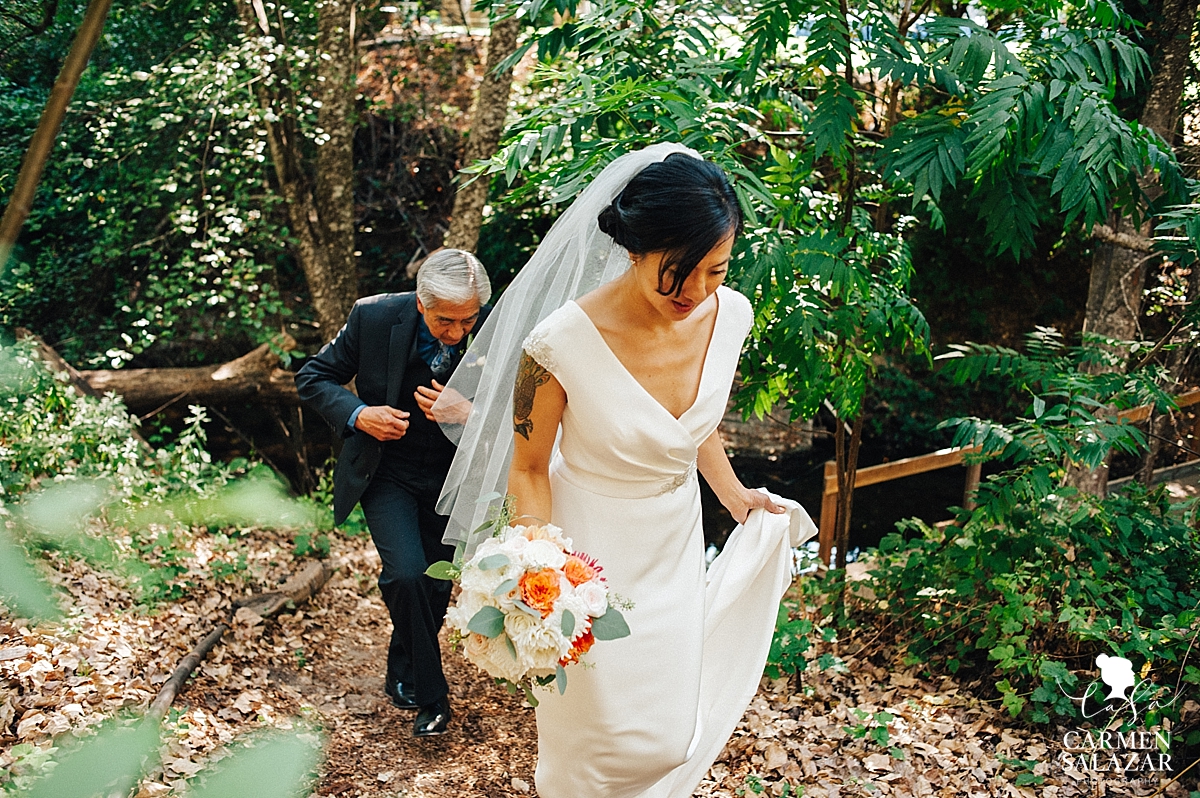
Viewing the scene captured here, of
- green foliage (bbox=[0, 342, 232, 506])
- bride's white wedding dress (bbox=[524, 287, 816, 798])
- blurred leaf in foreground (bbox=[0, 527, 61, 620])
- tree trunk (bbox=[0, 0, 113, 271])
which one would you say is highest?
tree trunk (bbox=[0, 0, 113, 271])

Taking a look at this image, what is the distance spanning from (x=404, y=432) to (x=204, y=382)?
538 cm

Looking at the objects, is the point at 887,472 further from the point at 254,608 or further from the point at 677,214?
the point at 677,214

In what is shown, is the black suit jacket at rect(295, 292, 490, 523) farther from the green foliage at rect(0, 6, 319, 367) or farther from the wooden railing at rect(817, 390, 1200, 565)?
the green foliage at rect(0, 6, 319, 367)

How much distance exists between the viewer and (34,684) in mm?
3787

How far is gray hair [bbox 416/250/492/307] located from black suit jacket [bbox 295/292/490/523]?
9.2 inches

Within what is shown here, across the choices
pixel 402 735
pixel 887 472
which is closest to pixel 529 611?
pixel 402 735

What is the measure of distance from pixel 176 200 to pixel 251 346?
9.29 feet

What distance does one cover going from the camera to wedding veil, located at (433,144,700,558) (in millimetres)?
3250

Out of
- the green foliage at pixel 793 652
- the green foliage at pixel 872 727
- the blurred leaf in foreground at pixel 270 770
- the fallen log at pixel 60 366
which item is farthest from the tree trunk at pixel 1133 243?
the fallen log at pixel 60 366

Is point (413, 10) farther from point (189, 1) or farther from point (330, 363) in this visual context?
point (330, 363)

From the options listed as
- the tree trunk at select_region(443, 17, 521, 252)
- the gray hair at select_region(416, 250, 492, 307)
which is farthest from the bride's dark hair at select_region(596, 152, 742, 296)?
the tree trunk at select_region(443, 17, 521, 252)

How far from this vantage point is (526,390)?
309 centimetres

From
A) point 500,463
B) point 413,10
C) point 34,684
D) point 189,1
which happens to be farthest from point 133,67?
point 500,463

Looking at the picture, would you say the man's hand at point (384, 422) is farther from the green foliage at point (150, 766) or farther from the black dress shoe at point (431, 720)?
the green foliage at point (150, 766)
